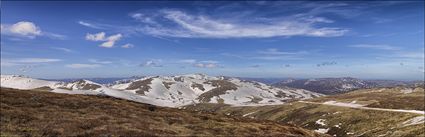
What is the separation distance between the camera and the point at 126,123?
55.4 m

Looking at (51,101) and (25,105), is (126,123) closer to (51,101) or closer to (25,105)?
(25,105)

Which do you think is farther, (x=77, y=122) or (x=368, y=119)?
(x=368, y=119)

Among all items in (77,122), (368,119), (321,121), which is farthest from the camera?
(321,121)

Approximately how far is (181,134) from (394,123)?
263 feet

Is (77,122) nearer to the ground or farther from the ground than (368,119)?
farther from the ground

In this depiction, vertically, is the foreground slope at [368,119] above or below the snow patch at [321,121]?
above

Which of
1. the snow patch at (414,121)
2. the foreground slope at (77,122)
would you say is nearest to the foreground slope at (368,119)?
the snow patch at (414,121)

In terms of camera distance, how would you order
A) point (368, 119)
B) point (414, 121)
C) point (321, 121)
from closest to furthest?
point (414, 121) < point (368, 119) < point (321, 121)

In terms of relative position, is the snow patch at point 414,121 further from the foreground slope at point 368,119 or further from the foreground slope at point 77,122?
the foreground slope at point 77,122

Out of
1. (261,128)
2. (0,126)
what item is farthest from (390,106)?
(0,126)

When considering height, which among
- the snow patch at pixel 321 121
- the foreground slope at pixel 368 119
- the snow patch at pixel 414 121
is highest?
the snow patch at pixel 414 121

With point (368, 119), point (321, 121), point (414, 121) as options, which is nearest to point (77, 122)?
point (414, 121)

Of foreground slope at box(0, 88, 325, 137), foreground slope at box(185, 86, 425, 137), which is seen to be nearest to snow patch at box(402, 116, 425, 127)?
foreground slope at box(185, 86, 425, 137)

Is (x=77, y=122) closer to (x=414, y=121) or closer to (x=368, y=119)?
(x=414, y=121)
